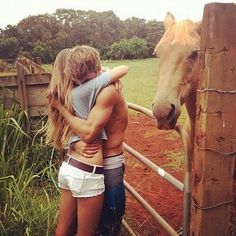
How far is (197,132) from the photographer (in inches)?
58.1

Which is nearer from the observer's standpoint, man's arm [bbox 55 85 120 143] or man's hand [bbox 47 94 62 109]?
man's arm [bbox 55 85 120 143]

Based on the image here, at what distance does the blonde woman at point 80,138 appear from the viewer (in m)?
2.11

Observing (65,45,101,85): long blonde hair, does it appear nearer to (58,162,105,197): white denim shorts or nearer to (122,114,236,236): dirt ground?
(58,162,105,197): white denim shorts

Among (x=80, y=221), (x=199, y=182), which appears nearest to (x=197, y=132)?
(x=199, y=182)

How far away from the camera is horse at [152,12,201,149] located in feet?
7.45

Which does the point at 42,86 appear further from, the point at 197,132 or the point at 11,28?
the point at 11,28

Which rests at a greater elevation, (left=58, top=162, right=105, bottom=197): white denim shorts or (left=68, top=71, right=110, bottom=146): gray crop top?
(left=68, top=71, right=110, bottom=146): gray crop top

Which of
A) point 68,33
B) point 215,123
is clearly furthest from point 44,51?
point 215,123

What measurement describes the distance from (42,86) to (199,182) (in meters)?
3.44

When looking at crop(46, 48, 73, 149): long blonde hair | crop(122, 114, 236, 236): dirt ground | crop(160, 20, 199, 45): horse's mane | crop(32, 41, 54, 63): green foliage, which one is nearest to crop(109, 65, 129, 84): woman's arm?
crop(46, 48, 73, 149): long blonde hair

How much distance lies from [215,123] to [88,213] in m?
1.07

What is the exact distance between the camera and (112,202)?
91.0 inches

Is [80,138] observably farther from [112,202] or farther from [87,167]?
[112,202]

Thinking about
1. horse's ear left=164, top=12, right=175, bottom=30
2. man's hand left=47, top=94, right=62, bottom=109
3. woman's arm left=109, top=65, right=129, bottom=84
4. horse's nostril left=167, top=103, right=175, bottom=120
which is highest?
horse's ear left=164, top=12, right=175, bottom=30
